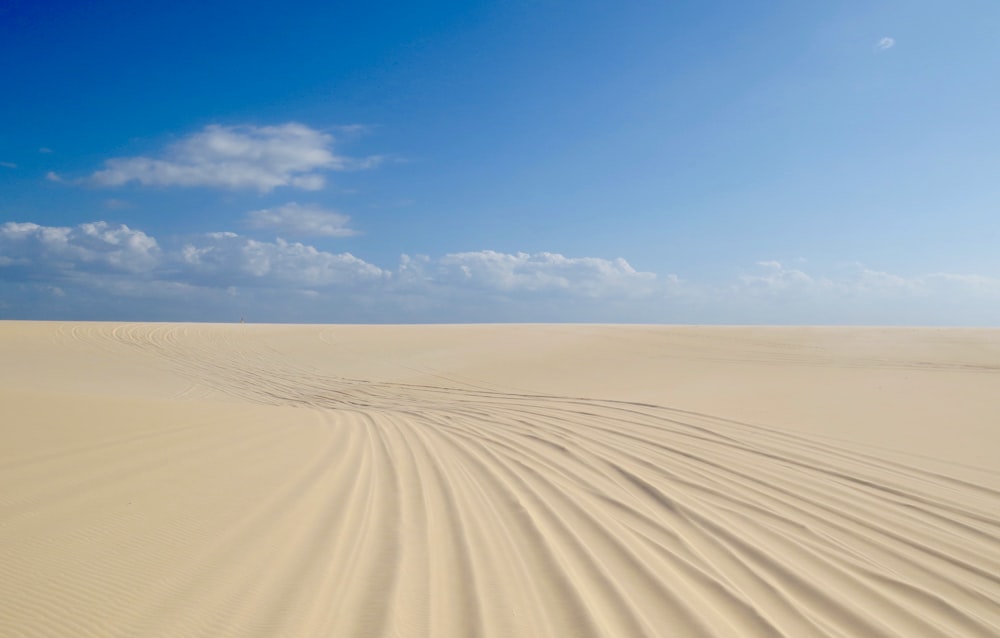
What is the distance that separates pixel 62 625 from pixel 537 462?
4.47m

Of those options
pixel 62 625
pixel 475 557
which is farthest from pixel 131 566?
pixel 475 557

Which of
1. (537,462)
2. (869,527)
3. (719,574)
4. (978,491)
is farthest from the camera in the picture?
(537,462)

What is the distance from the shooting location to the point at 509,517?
455 cm

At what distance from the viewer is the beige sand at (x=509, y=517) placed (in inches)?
118

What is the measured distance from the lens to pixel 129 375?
16844mm

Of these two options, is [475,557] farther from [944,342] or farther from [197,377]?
[944,342]

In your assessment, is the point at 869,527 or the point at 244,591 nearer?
the point at 244,591

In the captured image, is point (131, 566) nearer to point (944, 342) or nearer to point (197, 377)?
point (197, 377)

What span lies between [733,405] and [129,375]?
52.1ft

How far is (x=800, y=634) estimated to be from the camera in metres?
2.98

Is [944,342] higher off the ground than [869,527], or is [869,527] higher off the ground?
[944,342]

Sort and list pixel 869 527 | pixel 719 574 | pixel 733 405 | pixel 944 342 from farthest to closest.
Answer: pixel 944 342
pixel 733 405
pixel 869 527
pixel 719 574

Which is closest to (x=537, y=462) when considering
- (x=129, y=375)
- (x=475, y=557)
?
(x=475, y=557)

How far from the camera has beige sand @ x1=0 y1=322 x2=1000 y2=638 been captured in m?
3.00
